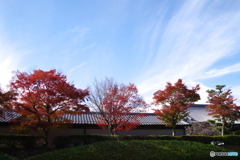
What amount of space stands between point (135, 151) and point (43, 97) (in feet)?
18.9

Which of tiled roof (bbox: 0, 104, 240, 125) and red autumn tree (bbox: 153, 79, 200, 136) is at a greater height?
red autumn tree (bbox: 153, 79, 200, 136)

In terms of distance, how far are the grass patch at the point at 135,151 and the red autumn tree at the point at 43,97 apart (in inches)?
100

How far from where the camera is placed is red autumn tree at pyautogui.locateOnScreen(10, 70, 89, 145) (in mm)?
10070

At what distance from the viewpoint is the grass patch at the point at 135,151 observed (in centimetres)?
820

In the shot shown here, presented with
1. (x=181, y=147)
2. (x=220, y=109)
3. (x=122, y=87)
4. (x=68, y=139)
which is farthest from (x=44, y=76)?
(x=220, y=109)

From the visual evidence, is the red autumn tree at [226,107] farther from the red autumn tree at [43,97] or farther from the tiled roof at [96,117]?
the red autumn tree at [43,97]

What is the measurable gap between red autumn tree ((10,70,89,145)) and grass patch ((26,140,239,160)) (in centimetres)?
255

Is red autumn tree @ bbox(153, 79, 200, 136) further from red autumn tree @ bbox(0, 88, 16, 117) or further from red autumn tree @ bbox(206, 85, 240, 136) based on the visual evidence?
red autumn tree @ bbox(0, 88, 16, 117)

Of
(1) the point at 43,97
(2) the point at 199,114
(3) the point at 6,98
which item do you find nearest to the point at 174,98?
(1) the point at 43,97

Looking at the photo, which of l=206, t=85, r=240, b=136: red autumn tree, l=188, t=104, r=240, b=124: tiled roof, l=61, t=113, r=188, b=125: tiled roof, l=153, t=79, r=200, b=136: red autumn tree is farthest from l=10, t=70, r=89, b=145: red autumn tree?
l=188, t=104, r=240, b=124: tiled roof

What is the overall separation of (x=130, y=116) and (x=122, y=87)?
2168 mm

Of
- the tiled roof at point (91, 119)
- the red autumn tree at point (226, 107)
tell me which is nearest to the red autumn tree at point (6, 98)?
the tiled roof at point (91, 119)

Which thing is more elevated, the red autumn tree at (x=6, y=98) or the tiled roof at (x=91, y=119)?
the red autumn tree at (x=6, y=98)

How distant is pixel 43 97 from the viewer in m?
10.3
